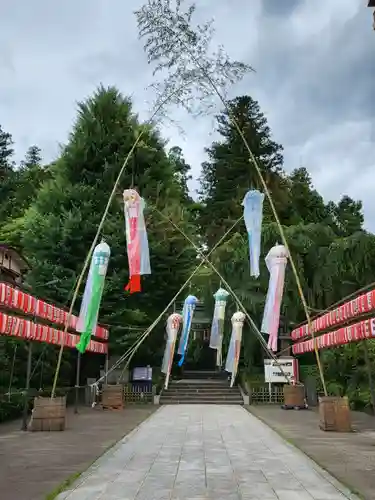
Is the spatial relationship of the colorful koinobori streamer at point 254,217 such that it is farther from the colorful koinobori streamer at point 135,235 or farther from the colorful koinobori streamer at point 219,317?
the colorful koinobori streamer at point 219,317

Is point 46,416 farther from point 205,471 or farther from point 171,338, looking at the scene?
point 171,338

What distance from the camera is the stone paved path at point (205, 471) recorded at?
231 inches

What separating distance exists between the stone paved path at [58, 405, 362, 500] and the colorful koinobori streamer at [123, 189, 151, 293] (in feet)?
13.1

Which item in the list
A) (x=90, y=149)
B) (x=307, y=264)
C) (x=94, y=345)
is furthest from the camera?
(x=90, y=149)

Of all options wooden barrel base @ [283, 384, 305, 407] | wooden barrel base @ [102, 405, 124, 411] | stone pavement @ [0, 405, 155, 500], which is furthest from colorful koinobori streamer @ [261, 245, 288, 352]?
wooden barrel base @ [102, 405, 124, 411]

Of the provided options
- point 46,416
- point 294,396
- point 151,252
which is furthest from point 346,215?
point 46,416

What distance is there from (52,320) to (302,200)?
2587 centimetres

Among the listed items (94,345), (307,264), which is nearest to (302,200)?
(307,264)

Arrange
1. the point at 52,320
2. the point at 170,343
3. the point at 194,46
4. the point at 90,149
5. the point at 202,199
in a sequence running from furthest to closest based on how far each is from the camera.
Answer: the point at 202,199, the point at 90,149, the point at 170,343, the point at 52,320, the point at 194,46

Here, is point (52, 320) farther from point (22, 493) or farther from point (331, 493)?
point (331, 493)

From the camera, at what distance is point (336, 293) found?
76.4 feet

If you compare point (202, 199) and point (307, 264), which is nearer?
point (307, 264)

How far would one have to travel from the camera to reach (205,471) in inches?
285

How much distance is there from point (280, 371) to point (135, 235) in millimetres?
11207
